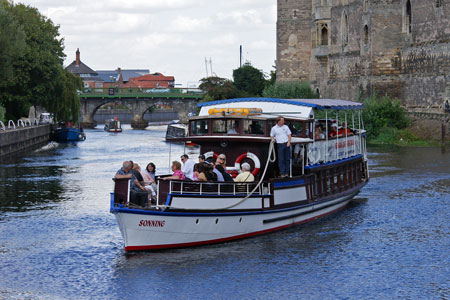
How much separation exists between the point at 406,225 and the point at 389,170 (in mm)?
15495

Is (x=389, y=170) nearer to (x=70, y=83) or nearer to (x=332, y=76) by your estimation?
(x=332, y=76)

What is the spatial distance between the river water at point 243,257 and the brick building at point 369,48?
24.9 m

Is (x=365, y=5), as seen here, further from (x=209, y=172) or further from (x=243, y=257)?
(x=243, y=257)

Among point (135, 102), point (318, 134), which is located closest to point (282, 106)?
point (318, 134)

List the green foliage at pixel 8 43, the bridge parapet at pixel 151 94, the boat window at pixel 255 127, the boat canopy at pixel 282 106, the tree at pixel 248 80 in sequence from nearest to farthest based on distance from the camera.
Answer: the boat window at pixel 255 127 < the boat canopy at pixel 282 106 < the green foliage at pixel 8 43 < the tree at pixel 248 80 < the bridge parapet at pixel 151 94

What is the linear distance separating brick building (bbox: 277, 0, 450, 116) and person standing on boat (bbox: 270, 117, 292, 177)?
33.4 metres

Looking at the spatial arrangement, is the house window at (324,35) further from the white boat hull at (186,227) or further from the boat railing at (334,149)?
the white boat hull at (186,227)

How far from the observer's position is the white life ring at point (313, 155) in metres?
26.3

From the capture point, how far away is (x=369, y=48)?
6431cm

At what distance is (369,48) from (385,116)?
6.69 metres

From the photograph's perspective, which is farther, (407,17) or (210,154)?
(407,17)

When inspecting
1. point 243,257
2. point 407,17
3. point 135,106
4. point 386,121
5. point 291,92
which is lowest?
point 243,257

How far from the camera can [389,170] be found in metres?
42.0

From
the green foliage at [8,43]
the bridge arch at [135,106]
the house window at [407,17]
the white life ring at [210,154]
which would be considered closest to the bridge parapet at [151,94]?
the bridge arch at [135,106]
